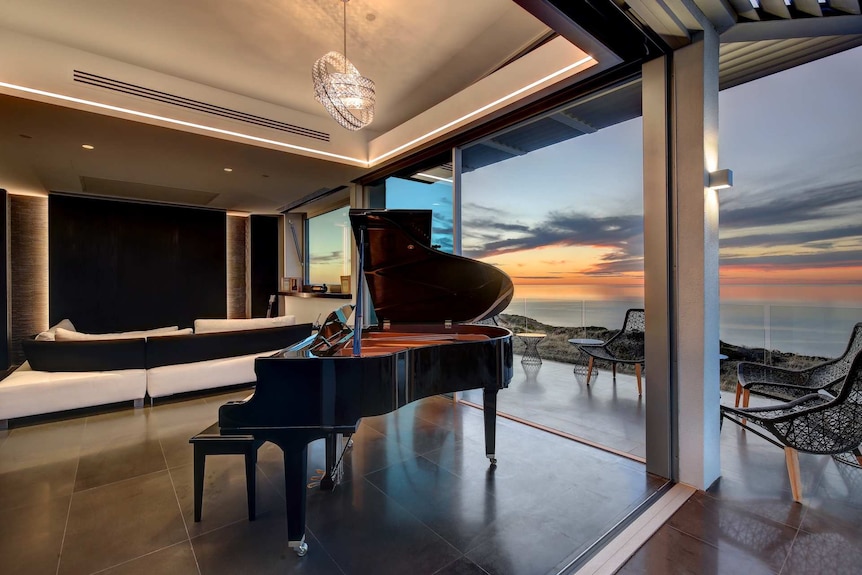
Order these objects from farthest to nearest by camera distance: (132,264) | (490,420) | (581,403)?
(132,264), (581,403), (490,420)

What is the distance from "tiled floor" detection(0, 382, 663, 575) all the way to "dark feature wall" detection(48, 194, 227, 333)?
462cm

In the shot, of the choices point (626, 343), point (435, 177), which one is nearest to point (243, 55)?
point (435, 177)

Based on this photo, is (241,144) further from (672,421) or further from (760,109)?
(760,109)

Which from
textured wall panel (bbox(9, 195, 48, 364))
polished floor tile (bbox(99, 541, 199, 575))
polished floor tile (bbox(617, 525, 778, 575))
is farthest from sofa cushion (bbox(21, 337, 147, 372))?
polished floor tile (bbox(617, 525, 778, 575))

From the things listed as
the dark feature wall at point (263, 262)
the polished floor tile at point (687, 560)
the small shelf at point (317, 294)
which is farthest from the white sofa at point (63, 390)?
the dark feature wall at point (263, 262)

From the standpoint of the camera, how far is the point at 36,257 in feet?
22.3

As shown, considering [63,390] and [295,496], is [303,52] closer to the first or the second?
[295,496]

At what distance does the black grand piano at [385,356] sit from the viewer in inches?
73.3

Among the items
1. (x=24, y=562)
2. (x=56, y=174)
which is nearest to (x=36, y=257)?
(x=56, y=174)

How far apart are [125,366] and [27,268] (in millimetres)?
4896

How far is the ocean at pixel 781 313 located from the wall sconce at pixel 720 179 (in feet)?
6.68

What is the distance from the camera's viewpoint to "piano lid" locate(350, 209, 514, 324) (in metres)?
2.50

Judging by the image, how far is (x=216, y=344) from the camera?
14.1ft

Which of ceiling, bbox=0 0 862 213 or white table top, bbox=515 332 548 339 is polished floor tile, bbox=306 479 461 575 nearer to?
ceiling, bbox=0 0 862 213
